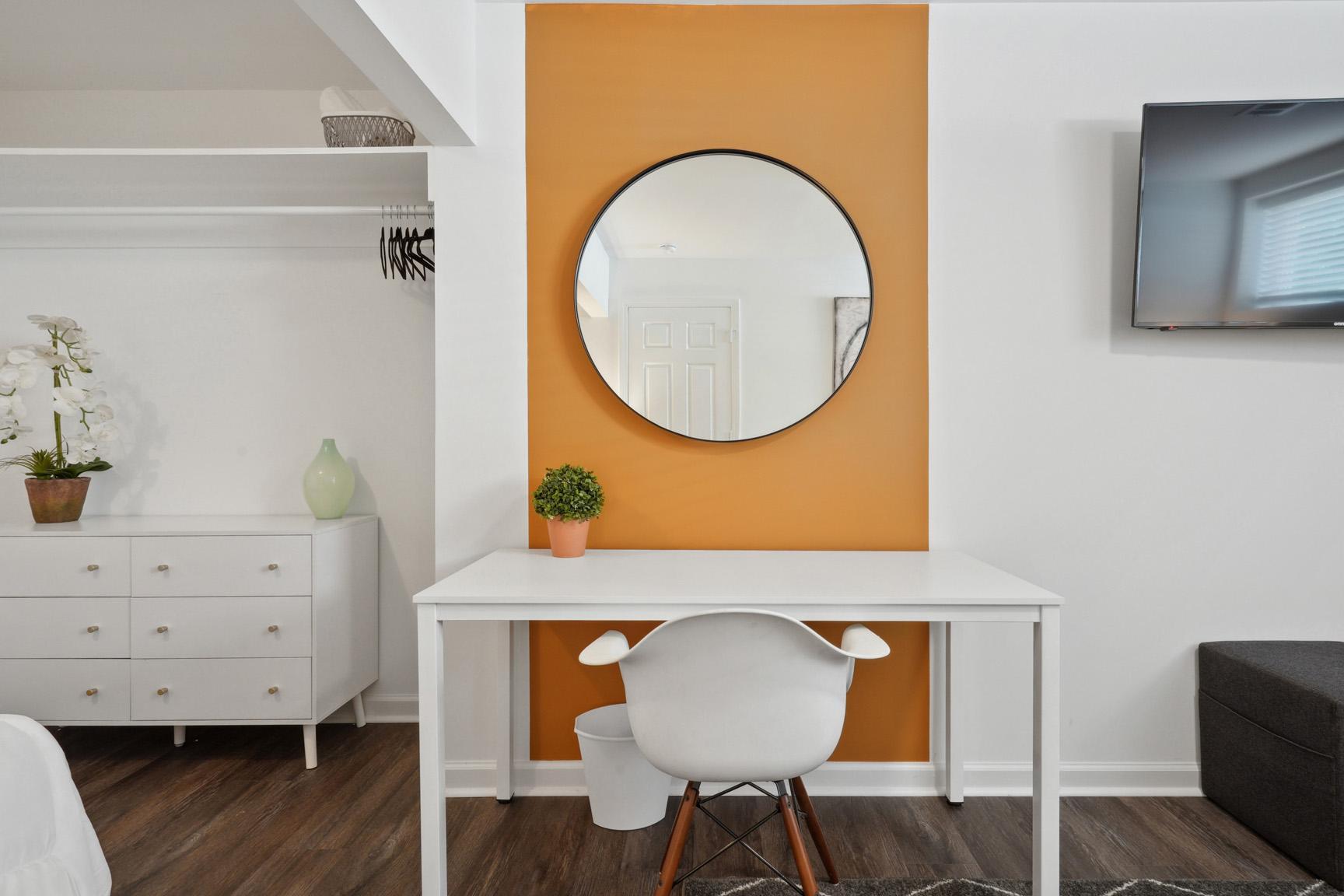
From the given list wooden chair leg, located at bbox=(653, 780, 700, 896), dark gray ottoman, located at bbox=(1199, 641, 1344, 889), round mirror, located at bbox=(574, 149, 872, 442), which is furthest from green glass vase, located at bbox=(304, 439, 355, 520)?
dark gray ottoman, located at bbox=(1199, 641, 1344, 889)

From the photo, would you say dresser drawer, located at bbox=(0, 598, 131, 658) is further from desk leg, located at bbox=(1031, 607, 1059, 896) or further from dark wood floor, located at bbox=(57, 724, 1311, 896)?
desk leg, located at bbox=(1031, 607, 1059, 896)

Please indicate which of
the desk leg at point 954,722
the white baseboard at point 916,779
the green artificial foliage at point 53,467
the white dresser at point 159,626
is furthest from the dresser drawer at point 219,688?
the desk leg at point 954,722

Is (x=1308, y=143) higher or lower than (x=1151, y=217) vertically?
higher

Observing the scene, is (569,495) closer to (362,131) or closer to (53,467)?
(362,131)

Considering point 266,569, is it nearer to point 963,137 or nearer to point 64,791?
point 64,791

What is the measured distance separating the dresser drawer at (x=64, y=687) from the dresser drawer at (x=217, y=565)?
276 mm

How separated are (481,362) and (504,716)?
3.55 ft

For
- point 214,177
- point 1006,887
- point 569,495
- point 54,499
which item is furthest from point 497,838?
point 214,177

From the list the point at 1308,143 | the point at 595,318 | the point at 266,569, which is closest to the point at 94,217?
the point at 266,569

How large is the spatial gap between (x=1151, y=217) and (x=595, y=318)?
165 centimetres

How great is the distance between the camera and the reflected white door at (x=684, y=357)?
2.38 metres

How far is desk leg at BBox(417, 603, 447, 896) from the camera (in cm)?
172

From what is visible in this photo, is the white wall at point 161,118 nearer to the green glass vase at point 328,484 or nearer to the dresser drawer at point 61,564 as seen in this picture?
A: the green glass vase at point 328,484

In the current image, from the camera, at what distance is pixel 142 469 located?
9.69 feet
